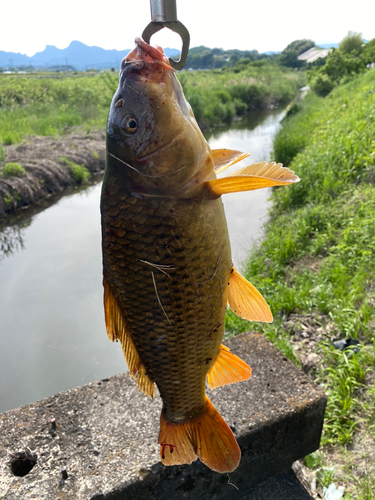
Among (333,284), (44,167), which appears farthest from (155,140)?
(44,167)

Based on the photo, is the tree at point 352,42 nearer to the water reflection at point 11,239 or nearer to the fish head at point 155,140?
the water reflection at point 11,239

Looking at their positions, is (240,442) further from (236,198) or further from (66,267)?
(236,198)

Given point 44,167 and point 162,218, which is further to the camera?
point 44,167

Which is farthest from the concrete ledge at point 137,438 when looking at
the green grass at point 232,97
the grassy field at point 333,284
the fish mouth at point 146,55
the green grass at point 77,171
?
the green grass at point 232,97

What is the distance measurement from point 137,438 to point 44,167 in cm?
898

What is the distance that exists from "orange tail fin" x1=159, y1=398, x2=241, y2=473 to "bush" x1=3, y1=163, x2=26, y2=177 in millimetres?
8608

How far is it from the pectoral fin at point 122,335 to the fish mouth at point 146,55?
64 centimetres

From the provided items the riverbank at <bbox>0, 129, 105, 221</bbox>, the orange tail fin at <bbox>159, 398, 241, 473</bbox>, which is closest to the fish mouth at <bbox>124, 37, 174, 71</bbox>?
the orange tail fin at <bbox>159, 398, 241, 473</bbox>

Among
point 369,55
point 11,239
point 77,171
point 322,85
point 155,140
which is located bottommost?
point 11,239

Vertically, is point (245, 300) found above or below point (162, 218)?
below

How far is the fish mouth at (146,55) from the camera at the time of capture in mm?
958

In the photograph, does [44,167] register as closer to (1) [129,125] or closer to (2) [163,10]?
(1) [129,125]

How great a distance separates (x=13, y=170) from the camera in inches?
339

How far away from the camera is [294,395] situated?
225cm
